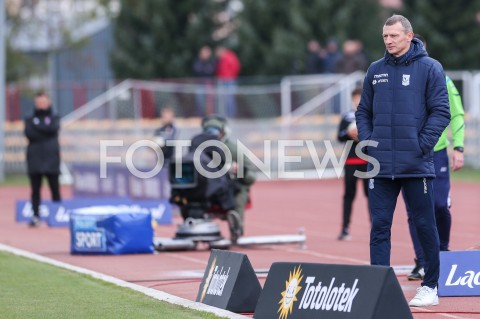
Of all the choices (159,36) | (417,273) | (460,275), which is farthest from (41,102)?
(159,36)

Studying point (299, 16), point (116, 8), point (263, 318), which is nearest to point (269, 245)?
point (263, 318)

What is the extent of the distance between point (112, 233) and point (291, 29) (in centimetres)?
2817

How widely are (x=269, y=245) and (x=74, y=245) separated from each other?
2491 mm

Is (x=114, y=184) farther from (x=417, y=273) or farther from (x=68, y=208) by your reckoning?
(x=417, y=273)

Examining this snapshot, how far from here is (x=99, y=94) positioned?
33969 millimetres

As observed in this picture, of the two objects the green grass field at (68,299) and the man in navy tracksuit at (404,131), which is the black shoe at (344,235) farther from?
the man in navy tracksuit at (404,131)

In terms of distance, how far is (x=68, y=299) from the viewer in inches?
420

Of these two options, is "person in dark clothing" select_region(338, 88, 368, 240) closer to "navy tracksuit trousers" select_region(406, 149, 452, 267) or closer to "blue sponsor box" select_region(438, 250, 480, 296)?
"navy tracksuit trousers" select_region(406, 149, 452, 267)

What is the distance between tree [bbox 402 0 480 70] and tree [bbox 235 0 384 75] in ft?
6.40

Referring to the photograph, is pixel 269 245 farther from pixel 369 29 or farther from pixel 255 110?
pixel 369 29

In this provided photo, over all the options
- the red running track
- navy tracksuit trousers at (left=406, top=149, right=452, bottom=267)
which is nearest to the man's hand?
navy tracksuit trousers at (left=406, top=149, right=452, bottom=267)

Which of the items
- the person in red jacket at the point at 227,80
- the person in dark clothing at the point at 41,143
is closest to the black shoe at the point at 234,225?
the person in dark clothing at the point at 41,143

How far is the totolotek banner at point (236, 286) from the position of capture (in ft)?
31.5

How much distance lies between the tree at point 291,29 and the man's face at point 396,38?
1251 inches
